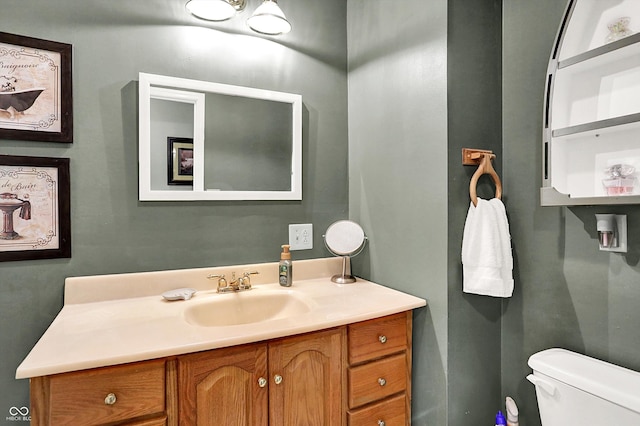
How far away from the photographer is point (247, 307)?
1.50 m

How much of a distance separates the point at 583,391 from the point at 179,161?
165cm

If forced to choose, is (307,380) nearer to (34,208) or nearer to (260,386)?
(260,386)

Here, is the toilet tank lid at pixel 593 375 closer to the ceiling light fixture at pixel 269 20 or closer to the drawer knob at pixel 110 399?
the drawer knob at pixel 110 399

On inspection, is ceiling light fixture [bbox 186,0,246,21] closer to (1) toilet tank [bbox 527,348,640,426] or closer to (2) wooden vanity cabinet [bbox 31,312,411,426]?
(2) wooden vanity cabinet [bbox 31,312,411,426]

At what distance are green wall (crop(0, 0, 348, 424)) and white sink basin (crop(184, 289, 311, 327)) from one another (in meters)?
0.21

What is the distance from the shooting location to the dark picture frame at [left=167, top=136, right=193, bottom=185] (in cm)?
151

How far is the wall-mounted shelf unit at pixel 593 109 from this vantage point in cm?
109

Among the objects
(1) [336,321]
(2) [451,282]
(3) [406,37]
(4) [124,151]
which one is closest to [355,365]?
(1) [336,321]

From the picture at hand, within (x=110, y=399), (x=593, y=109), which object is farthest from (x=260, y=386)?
(x=593, y=109)

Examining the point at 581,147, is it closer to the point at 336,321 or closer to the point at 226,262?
the point at 336,321

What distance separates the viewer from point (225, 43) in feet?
5.33

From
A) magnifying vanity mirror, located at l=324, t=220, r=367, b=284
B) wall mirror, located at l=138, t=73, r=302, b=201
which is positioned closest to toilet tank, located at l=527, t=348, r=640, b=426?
magnifying vanity mirror, located at l=324, t=220, r=367, b=284

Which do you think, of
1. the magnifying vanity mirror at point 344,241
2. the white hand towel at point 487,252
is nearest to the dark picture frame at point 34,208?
the magnifying vanity mirror at point 344,241

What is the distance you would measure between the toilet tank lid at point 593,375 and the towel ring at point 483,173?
59cm
